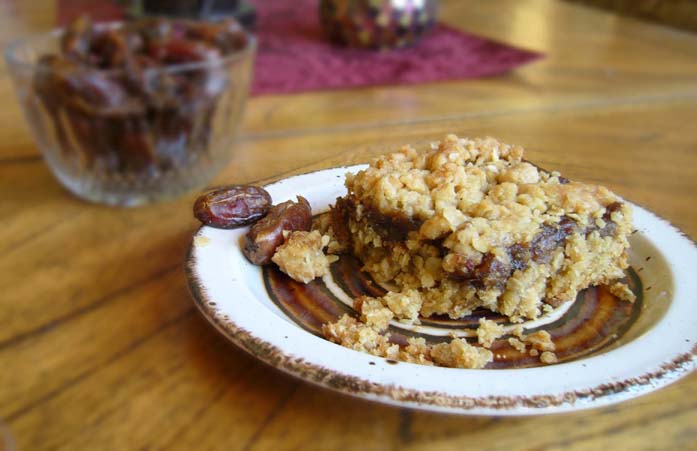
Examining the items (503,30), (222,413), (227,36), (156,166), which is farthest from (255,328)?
(503,30)

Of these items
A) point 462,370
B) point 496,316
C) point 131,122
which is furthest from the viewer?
point 131,122

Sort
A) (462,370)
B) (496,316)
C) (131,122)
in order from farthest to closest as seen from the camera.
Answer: (131,122) < (496,316) < (462,370)

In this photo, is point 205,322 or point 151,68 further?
point 151,68

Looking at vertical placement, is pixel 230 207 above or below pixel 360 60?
above

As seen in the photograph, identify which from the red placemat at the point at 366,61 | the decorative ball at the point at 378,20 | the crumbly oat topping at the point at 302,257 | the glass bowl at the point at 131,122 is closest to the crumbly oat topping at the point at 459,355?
the crumbly oat topping at the point at 302,257

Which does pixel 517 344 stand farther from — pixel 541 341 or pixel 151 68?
pixel 151 68

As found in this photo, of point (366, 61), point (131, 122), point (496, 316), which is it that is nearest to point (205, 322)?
point (496, 316)
